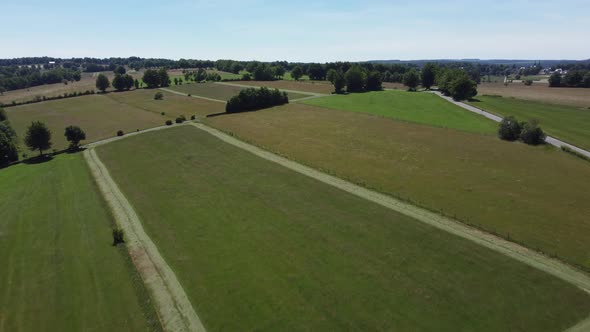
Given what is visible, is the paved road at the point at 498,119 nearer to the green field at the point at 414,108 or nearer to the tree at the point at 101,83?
the green field at the point at 414,108

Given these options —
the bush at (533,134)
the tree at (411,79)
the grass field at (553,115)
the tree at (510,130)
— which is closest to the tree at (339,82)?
the tree at (411,79)

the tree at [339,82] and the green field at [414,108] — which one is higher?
the tree at [339,82]

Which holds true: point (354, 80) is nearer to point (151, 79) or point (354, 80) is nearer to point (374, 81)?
point (374, 81)

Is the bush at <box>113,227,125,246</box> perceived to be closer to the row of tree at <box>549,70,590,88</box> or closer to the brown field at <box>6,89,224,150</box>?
the brown field at <box>6,89,224,150</box>

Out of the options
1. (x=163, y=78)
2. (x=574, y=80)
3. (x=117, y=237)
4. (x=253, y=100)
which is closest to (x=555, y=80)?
(x=574, y=80)

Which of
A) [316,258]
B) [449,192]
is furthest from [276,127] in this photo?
[316,258]

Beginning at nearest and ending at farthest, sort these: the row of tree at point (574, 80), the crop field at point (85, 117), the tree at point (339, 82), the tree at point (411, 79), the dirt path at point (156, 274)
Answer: the dirt path at point (156, 274) → the crop field at point (85, 117) → the tree at point (339, 82) → the row of tree at point (574, 80) → the tree at point (411, 79)
